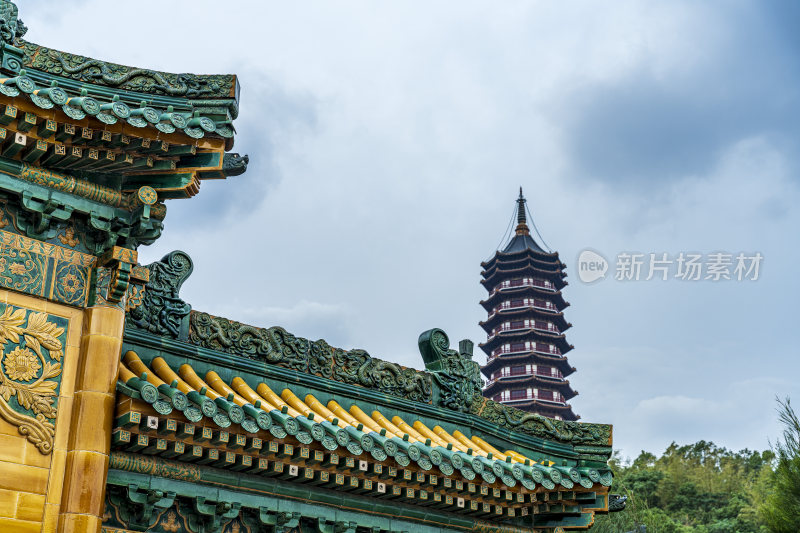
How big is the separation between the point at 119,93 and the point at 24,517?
354 cm

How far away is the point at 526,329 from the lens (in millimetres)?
61531

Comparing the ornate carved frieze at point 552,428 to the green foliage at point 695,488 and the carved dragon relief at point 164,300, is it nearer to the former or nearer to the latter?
the carved dragon relief at point 164,300

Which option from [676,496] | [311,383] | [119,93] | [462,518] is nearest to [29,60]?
[119,93]

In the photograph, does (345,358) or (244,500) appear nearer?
(244,500)

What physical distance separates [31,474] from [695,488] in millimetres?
50444

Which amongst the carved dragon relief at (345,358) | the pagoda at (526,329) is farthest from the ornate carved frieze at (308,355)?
the pagoda at (526,329)

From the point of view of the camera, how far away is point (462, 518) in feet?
31.4

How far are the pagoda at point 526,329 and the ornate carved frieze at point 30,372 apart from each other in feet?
170


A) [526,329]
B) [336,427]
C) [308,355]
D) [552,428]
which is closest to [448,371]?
[552,428]

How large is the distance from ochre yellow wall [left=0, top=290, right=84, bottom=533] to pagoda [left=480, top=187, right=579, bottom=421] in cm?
5172

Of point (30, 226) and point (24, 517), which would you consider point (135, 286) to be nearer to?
point (30, 226)

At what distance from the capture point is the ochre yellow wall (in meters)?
6.46

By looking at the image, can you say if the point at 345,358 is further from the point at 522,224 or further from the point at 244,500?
the point at 522,224

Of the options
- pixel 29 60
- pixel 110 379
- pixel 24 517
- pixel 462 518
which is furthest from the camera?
pixel 462 518
